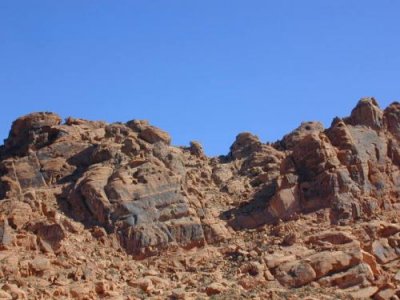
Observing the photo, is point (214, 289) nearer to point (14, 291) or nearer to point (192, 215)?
point (192, 215)

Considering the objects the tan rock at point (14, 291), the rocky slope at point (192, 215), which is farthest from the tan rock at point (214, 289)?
the tan rock at point (14, 291)

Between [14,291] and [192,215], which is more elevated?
[192,215]

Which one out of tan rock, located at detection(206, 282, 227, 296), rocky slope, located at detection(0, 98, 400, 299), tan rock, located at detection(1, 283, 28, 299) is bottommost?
tan rock, located at detection(206, 282, 227, 296)

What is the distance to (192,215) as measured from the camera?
7356 centimetres

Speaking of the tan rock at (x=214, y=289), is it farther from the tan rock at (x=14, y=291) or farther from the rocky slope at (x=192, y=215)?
the tan rock at (x=14, y=291)

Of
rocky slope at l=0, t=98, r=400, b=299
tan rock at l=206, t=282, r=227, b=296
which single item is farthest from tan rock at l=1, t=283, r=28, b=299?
tan rock at l=206, t=282, r=227, b=296

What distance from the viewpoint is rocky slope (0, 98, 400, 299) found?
6438 centimetres

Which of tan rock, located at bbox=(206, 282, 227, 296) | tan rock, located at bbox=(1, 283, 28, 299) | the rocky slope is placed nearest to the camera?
tan rock, located at bbox=(1, 283, 28, 299)

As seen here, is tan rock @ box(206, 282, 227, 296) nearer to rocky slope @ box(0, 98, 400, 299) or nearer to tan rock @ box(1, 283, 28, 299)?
rocky slope @ box(0, 98, 400, 299)

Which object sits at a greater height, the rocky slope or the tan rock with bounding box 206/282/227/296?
the rocky slope

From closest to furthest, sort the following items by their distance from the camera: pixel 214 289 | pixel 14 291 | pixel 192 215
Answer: pixel 14 291
pixel 214 289
pixel 192 215

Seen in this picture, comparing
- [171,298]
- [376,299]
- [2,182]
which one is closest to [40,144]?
[2,182]

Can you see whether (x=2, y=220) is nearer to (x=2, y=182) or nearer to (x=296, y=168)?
(x=2, y=182)

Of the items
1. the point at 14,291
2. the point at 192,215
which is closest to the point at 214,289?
the point at 192,215
